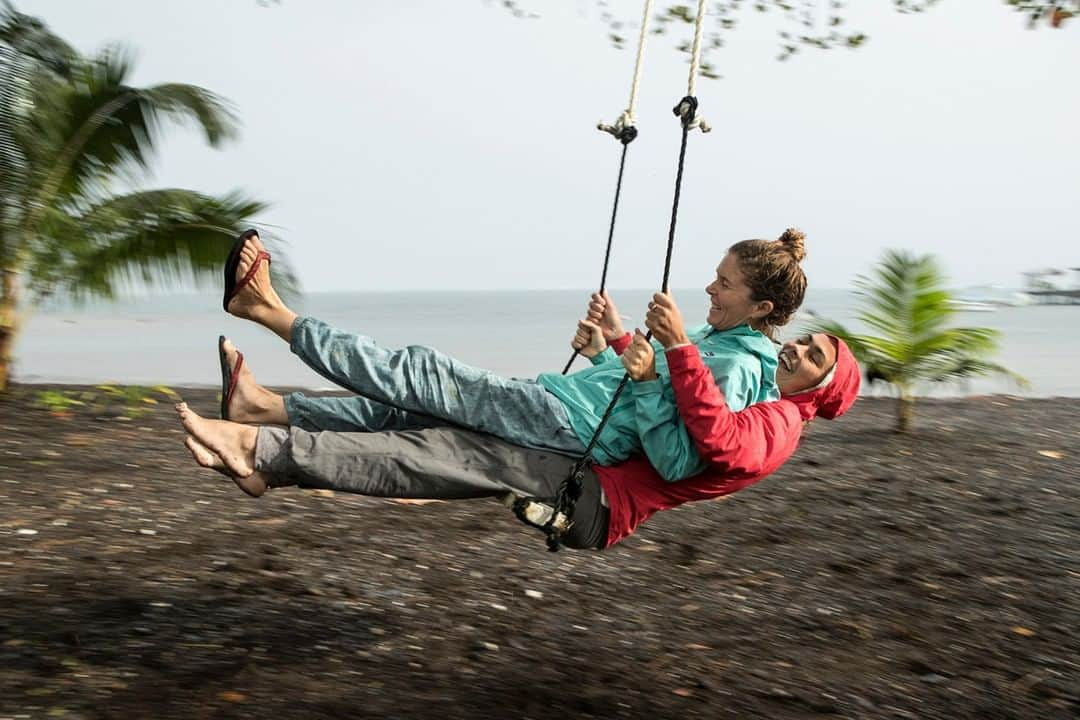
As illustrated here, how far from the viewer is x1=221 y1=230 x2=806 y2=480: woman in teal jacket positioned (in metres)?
3.06

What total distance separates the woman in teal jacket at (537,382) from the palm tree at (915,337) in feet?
19.3

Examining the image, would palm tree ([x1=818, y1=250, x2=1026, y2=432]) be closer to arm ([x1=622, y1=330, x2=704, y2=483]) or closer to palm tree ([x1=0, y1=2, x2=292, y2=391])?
palm tree ([x1=0, y1=2, x2=292, y2=391])

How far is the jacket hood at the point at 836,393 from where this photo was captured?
3.42m

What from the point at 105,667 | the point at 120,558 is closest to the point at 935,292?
the point at 120,558

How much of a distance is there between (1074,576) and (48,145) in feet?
23.1

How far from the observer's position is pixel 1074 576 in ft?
19.3

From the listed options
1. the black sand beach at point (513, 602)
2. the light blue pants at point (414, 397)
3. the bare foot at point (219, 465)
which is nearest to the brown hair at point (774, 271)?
the light blue pants at point (414, 397)

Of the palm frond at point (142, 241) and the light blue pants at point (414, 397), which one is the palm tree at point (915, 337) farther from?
the light blue pants at point (414, 397)

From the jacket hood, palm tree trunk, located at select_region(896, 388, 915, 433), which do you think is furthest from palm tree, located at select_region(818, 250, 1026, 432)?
the jacket hood

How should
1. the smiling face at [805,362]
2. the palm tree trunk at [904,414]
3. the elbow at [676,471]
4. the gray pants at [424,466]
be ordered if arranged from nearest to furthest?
the gray pants at [424,466]
the elbow at [676,471]
the smiling face at [805,362]
the palm tree trunk at [904,414]

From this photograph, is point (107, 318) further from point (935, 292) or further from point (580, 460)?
point (580, 460)

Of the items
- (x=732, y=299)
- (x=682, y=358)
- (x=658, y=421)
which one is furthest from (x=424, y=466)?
(x=732, y=299)

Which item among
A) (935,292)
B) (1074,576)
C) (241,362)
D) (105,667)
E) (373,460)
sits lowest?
(105,667)

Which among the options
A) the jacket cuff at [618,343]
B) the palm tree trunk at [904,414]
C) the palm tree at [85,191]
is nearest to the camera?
the jacket cuff at [618,343]
